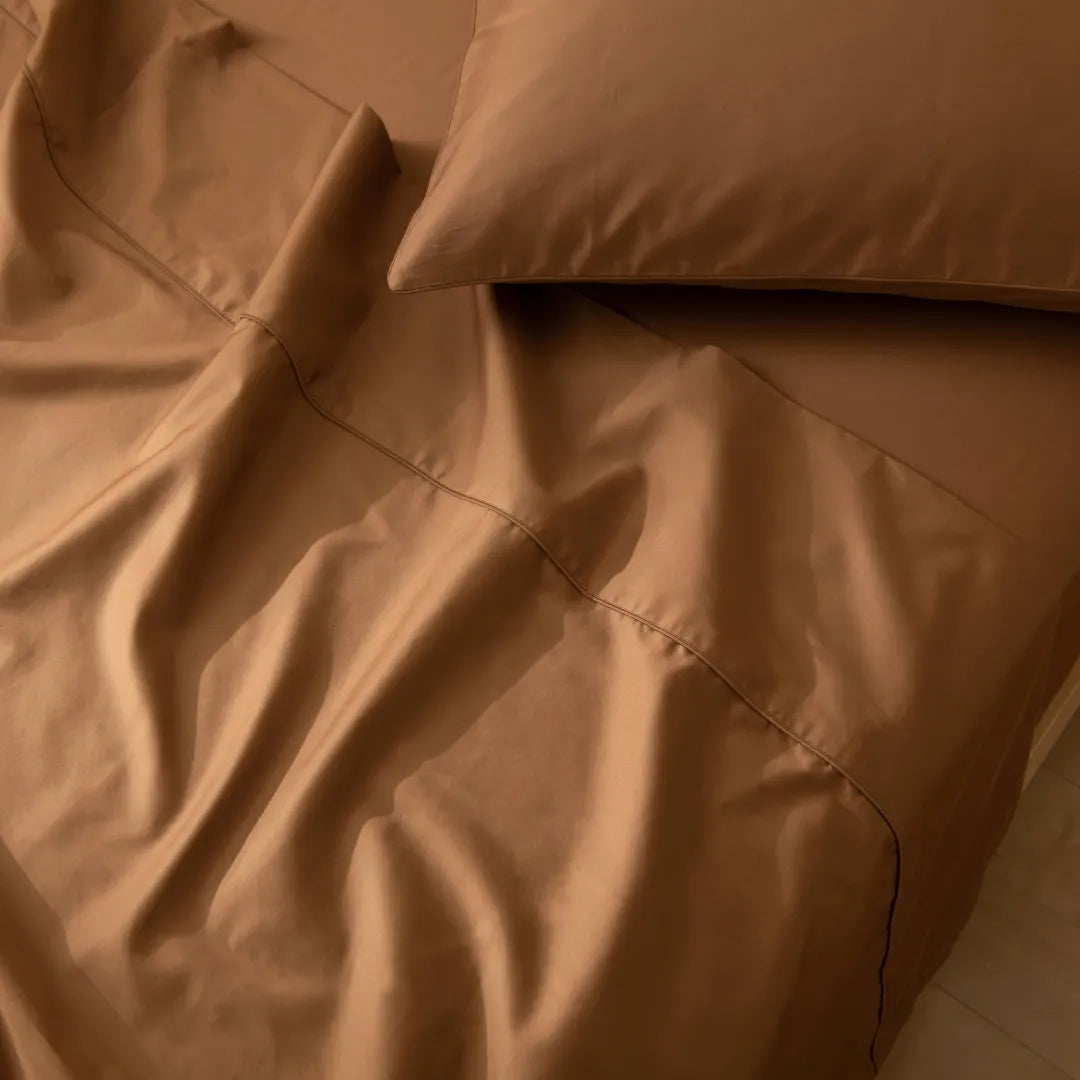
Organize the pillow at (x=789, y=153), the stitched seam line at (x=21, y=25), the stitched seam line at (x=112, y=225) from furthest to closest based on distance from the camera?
1. the stitched seam line at (x=21, y=25)
2. the stitched seam line at (x=112, y=225)
3. the pillow at (x=789, y=153)

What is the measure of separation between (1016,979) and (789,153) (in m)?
0.82

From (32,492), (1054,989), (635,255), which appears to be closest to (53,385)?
(32,492)

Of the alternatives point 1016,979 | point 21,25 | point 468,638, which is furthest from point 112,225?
point 1016,979

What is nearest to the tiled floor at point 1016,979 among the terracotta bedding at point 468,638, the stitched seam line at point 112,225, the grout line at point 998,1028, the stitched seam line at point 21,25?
the grout line at point 998,1028

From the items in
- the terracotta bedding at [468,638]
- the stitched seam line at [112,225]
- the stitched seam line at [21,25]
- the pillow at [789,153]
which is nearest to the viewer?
the terracotta bedding at [468,638]

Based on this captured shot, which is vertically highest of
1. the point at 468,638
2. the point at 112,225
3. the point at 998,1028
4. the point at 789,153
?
the point at 789,153

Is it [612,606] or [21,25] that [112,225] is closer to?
[21,25]

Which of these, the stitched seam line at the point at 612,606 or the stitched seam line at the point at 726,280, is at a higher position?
the stitched seam line at the point at 726,280

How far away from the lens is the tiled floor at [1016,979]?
1.04 metres

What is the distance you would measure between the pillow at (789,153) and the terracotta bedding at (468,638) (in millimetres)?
74

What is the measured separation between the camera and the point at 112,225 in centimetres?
91

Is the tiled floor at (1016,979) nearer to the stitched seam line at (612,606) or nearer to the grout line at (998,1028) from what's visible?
the grout line at (998,1028)

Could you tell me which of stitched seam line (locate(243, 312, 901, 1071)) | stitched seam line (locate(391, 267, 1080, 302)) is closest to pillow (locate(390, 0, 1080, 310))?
stitched seam line (locate(391, 267, 1080, 302))

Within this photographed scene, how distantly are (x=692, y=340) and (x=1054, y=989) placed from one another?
734 mm
